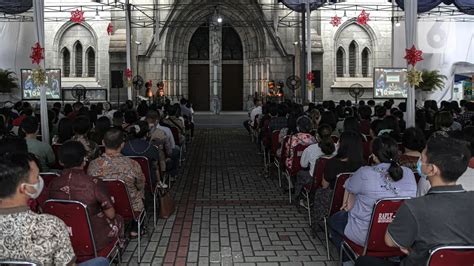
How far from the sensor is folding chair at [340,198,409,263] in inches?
146

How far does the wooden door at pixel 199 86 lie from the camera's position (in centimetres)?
2988

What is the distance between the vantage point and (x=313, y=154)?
21.2 ft

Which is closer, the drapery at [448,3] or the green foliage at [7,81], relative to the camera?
the drapery at [448,3]

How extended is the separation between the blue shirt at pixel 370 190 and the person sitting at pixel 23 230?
2.31 metres

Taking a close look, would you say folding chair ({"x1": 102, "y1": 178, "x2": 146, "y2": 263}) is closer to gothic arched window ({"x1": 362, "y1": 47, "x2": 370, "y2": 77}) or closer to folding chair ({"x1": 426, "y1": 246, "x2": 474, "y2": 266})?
folding chair ({"x1": 426, "y1": 246, "x2": 474, "y2": 266})

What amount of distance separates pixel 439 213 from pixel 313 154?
12.5 feet

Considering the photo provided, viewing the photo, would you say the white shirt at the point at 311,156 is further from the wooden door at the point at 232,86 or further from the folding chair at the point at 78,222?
the wooden door at the point at 232,86

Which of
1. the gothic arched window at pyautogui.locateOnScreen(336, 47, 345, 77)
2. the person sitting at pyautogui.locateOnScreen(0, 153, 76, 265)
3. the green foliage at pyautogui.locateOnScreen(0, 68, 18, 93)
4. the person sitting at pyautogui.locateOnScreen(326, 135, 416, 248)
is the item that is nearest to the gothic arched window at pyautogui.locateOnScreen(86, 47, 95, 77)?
the green foliage at pyautogui.locateOnScreen(0, 68, 18, 93)

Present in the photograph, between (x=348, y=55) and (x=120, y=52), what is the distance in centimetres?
1213

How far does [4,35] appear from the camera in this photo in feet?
88.7

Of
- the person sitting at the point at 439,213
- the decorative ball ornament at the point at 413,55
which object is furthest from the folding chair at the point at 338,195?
the decorative ball ornament at the point at 413,55

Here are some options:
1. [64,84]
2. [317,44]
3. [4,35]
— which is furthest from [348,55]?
[4,35]

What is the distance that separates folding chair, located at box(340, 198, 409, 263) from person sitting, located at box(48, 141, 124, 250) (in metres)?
2.05

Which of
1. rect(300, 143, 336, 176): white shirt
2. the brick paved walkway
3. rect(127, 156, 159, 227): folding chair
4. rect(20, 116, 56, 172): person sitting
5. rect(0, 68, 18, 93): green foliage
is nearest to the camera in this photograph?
the brick paved walkway
